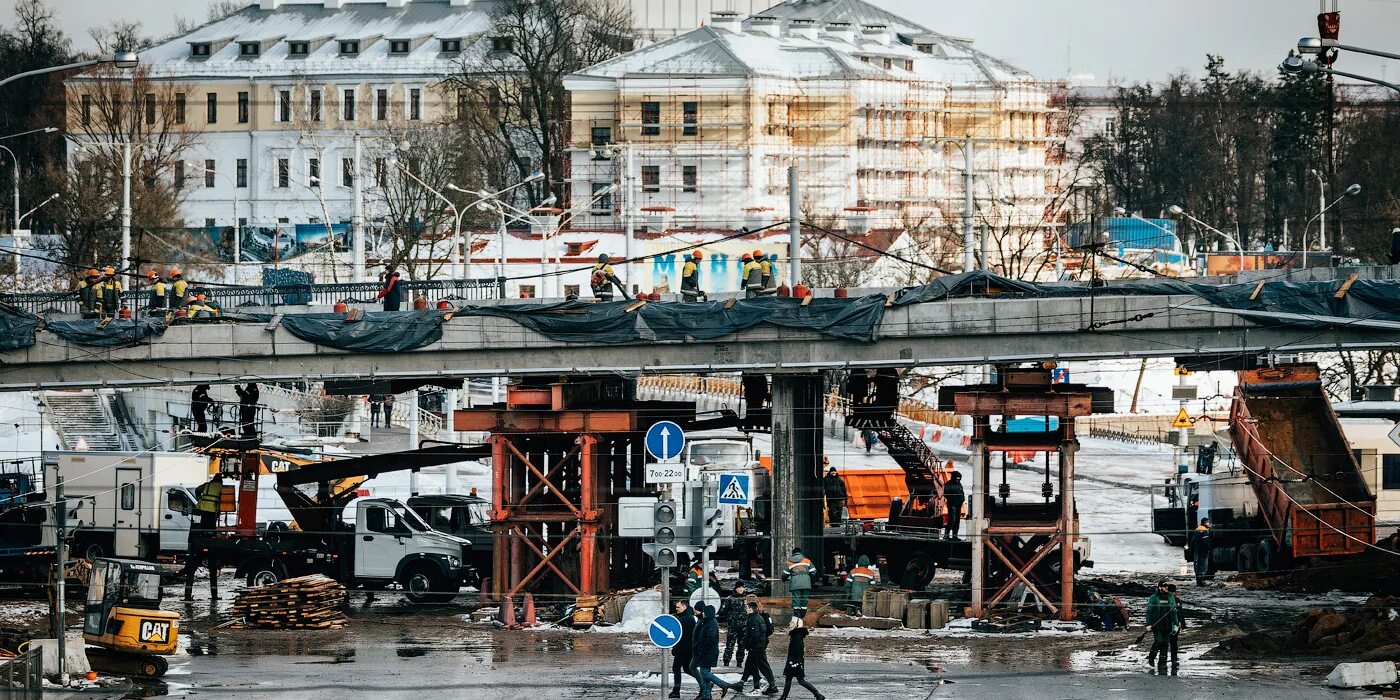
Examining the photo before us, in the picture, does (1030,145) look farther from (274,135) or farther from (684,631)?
(684,631)

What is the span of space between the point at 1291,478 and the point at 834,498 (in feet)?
29.9

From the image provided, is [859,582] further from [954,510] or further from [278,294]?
[278,294]

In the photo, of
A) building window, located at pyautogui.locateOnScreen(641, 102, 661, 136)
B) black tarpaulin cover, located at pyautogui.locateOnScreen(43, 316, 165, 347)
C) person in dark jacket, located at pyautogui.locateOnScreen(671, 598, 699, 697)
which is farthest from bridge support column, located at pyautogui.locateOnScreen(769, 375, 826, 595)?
building window, located at pyautogui.locateOnScreen(641, 102, 661, 136)

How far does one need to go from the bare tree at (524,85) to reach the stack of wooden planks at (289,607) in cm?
8188

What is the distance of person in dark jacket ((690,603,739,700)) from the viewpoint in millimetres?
28391

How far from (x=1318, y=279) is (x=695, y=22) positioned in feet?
331

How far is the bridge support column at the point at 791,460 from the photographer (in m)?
39.0

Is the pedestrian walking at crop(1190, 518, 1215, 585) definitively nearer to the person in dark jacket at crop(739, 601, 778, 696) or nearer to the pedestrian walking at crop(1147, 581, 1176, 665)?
the pedestrian walking at crop(1147, 581, 1176, 665)

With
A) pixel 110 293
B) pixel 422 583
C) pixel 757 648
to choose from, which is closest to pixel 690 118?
pixel 110 293

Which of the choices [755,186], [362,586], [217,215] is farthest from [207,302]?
[217,215]

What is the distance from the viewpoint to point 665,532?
27375 mm

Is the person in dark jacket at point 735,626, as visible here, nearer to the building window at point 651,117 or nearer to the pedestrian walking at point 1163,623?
the pedestrian walking at point 1163,623

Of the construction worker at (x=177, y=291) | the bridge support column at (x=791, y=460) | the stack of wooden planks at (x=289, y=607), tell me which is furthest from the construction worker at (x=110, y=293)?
the bridge support column at (x=791, y=460)

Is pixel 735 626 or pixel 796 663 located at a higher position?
pixel 735 626
